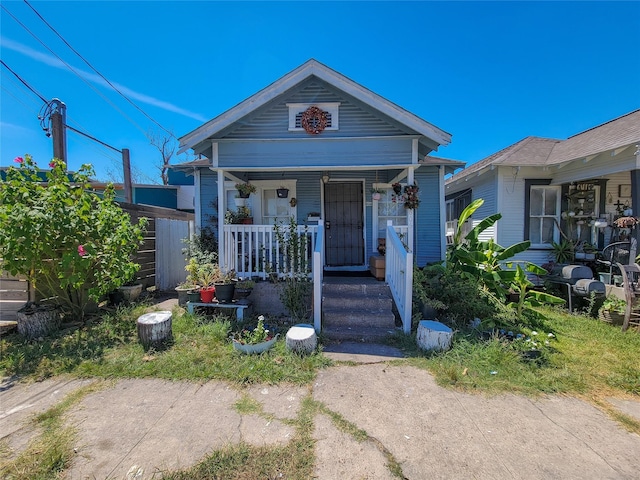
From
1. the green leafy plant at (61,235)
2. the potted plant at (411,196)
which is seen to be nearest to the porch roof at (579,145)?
the potted plant at (411,196)

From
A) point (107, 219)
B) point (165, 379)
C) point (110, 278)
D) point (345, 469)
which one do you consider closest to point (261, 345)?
point (165, 379)

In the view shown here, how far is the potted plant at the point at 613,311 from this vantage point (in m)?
5.23

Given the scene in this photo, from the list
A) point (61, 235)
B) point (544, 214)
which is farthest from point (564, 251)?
point (61, 235)

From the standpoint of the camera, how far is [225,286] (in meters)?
5.01

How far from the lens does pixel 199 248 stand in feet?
20.6

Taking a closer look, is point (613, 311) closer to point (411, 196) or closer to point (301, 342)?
point (411, 196)

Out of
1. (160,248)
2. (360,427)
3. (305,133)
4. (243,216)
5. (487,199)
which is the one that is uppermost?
(305,133)

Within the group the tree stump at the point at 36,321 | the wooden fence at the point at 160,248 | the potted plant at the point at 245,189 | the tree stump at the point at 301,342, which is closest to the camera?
the tree stump at the point at 301,342

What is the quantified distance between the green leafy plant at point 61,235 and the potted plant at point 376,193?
16.6 ft

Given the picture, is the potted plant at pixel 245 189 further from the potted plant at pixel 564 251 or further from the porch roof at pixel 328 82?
the potted plant at pixel 564 251

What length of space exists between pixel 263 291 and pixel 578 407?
14.5 ft

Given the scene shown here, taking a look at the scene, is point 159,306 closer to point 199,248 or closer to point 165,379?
point 199,248

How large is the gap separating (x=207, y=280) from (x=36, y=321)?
2.43 metres

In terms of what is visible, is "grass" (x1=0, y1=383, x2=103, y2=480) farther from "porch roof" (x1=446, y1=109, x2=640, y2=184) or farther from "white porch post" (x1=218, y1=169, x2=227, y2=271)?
"porch roof" (x1=446, y1=109, x2=640, y2=184)
